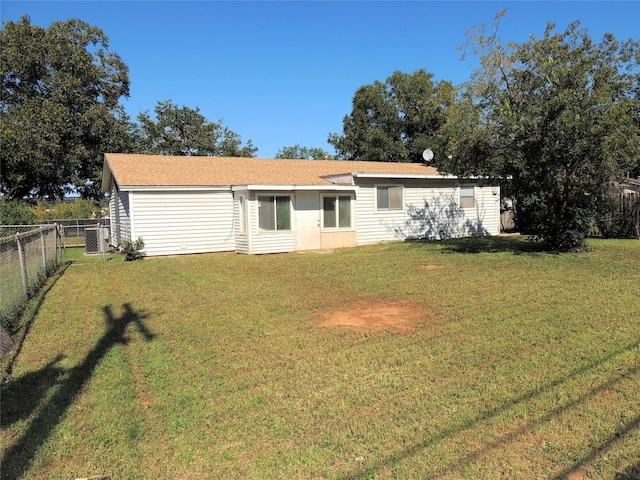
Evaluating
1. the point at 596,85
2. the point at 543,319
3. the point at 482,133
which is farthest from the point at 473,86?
the point at 543,319

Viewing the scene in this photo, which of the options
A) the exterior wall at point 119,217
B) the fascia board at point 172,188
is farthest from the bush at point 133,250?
the fascia board at point 172,188

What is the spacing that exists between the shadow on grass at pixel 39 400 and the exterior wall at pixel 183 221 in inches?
387

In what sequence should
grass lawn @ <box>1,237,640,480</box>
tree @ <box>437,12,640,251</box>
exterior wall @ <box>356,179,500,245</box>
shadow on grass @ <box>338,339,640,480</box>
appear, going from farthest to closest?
exterior wall @ <box>356,179,500,245</box> < tree @ <box>437,12,640,251</box> < grass lawn @ <box>1,237,640,480</box> < shadow on grass @ <box>338,339,640,480</box>

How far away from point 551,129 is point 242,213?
10.1m

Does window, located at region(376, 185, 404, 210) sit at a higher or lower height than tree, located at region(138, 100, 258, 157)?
lower

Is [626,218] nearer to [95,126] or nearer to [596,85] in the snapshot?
[596,85]

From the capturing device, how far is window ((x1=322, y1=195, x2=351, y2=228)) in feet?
54.8

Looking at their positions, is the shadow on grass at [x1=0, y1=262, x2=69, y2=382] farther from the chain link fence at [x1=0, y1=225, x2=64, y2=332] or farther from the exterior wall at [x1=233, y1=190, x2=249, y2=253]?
the exterior wall at [x1=233, y1=190, x2=249, y2=253]

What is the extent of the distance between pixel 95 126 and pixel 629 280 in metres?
28.2

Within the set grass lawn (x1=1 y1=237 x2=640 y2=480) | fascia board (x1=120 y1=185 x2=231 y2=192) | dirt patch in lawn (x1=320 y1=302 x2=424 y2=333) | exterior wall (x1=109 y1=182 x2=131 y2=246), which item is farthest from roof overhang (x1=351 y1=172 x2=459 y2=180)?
dirt patch in lawn (x1=320 y1=302 x2=424 y2=333)

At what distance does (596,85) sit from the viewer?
1124cm

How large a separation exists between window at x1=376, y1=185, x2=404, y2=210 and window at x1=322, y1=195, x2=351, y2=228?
61.6 inches

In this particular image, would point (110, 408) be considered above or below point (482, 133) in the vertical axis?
below

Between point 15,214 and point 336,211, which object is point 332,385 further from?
point 15,214
